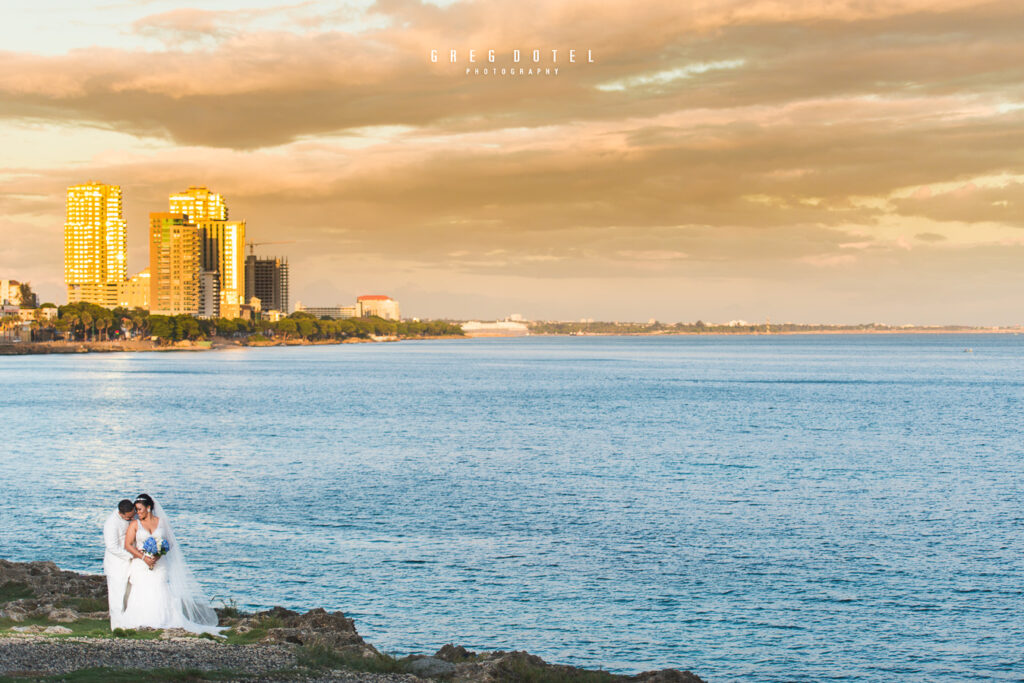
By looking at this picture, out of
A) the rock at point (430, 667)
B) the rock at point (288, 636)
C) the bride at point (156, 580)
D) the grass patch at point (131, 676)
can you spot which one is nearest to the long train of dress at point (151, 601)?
the bride at point (156, 580)

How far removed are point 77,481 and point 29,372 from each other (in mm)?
151199

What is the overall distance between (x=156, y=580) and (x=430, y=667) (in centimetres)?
623

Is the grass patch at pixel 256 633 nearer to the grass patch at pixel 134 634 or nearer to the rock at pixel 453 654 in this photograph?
the grass patch at pixel 134 634

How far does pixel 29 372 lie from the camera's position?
19325 centimetres

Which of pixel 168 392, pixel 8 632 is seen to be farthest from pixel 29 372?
pixel 8 632

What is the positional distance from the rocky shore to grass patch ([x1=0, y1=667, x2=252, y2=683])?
0.07ft

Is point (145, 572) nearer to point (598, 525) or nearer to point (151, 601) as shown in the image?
point (151, 601)

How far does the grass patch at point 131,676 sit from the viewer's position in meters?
17.3

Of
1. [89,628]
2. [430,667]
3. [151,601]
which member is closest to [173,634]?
[151,601]

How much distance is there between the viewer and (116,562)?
21.3 metres

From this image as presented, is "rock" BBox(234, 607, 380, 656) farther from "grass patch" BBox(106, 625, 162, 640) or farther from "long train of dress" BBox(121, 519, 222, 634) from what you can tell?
"grass patch" BBox(106, 625, 162, 640)

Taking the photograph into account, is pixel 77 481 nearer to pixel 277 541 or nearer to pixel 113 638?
pixel 277 541

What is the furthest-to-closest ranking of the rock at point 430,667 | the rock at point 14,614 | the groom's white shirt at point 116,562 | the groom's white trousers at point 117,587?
the rock at point 14,614 → the rock at point 430,667 → the groom's white trousers at point 117,587 → the groom's white shirt at point 116,562

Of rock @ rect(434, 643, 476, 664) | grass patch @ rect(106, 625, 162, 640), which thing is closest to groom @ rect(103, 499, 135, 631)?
grass patch @ rect(106, 625, 162, 640)
